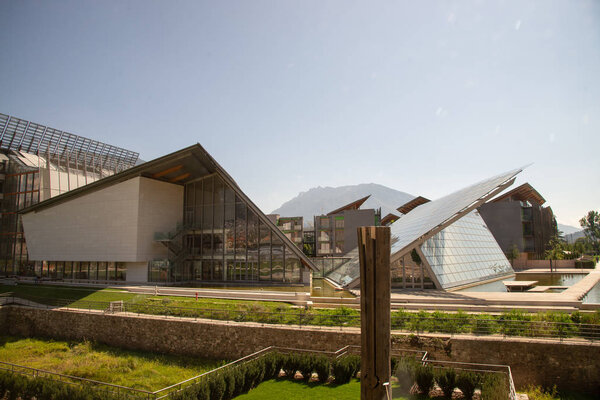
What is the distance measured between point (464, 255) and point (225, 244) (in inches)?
813

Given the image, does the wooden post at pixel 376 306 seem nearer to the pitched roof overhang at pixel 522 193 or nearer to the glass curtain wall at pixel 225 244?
the glass curtain wall at pixel 225 244

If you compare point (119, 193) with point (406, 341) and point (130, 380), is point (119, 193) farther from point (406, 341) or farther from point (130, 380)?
point (406, 341)

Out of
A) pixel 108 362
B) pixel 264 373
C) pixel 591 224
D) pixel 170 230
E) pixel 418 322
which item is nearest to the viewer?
pixel 264 373

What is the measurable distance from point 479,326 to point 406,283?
983 centimetres

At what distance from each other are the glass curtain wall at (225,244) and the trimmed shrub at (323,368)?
1759cm

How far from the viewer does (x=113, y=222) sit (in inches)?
1304

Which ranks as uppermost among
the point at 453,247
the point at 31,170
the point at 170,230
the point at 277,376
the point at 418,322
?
the point at 31,170

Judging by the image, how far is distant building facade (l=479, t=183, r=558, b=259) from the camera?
6053cm

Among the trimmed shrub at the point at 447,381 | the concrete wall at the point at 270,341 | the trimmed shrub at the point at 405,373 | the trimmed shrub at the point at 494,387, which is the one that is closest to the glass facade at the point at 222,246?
the concrete wall at the point at 270,341

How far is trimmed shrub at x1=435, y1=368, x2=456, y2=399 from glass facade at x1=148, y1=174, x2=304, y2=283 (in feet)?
65.9

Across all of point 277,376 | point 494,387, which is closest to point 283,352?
point 277,376

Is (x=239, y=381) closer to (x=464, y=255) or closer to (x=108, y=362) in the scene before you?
(x=108, y=362)

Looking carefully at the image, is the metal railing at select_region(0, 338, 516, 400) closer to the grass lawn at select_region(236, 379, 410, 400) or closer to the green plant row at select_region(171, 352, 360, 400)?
the green plant row at select_region(171, 352, 360, 400)

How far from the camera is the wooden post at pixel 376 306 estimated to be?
559 cm
